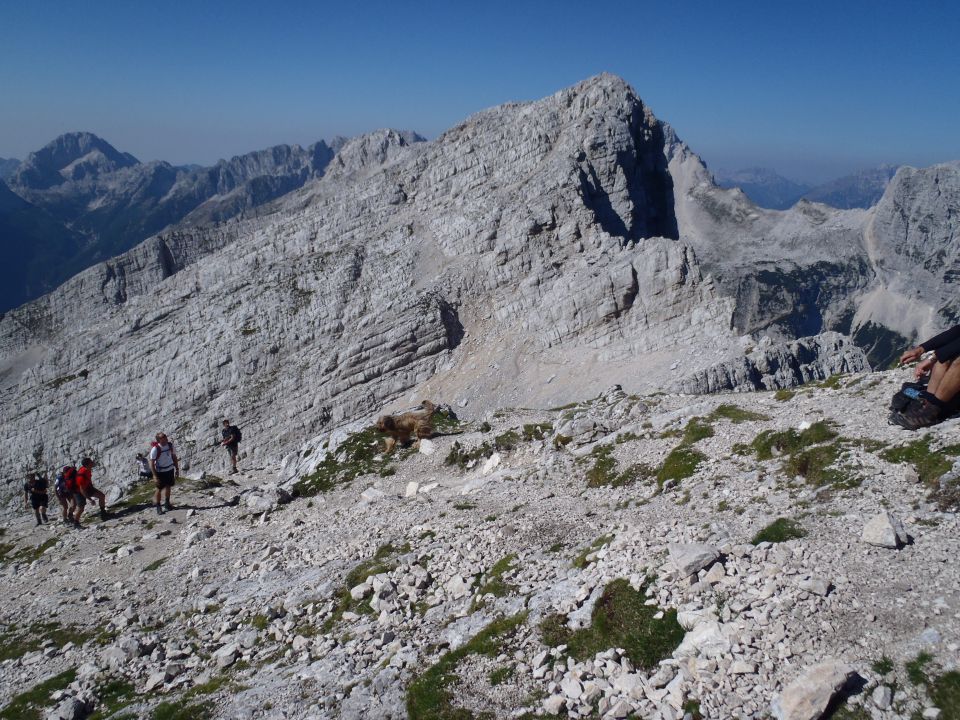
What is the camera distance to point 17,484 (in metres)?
73.4

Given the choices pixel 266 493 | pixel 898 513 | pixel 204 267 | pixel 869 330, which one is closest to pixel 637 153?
pixel 204 267

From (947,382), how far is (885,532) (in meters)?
5.40

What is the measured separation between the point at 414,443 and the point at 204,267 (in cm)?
7098

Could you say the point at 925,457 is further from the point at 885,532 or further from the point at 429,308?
the point at 429,308

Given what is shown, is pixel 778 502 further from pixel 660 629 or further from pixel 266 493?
pixel 266 493

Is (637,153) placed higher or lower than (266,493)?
higher

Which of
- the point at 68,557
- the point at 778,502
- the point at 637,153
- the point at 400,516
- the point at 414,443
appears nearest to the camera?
the point at 778,502

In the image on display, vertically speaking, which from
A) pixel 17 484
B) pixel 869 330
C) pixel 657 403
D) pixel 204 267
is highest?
pixel 204 267

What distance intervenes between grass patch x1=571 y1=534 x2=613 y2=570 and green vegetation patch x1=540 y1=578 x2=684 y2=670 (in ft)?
5.06

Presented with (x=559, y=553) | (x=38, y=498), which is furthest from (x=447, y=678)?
(x=38, y=498)

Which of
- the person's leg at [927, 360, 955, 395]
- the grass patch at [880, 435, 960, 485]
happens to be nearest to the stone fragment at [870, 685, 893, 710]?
the grass patch at [880, 435, 960, 485]

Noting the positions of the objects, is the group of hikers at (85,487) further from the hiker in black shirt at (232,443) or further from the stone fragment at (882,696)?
the stone fragment at (882,696)

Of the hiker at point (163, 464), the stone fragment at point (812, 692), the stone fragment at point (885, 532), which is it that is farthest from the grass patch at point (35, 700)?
the stone fragment at point (885, 532)

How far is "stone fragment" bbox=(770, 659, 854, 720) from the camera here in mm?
7250
